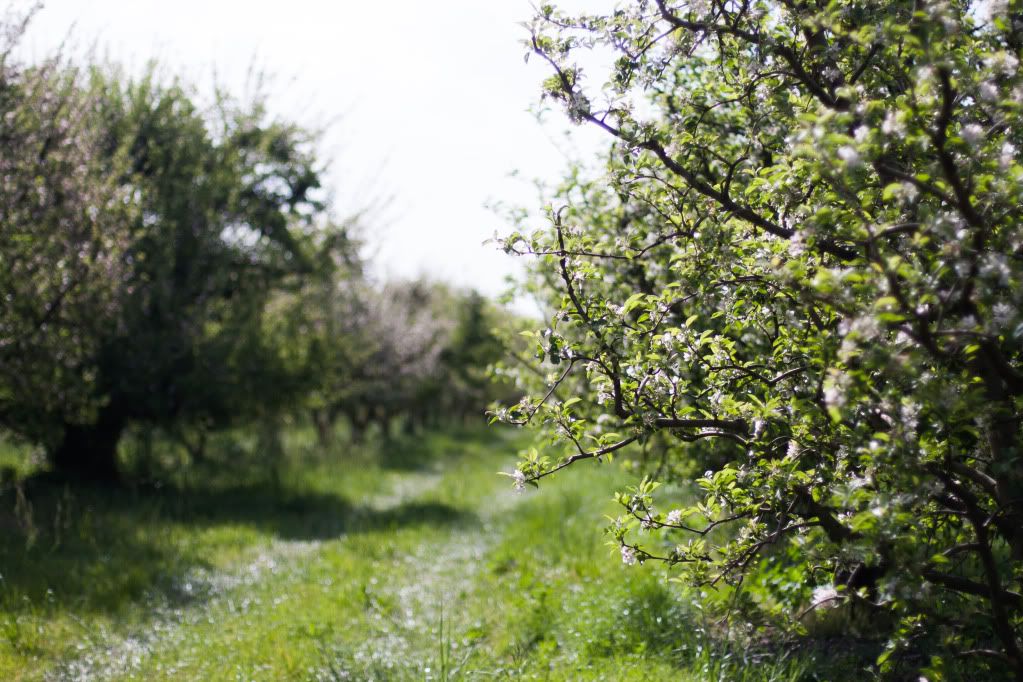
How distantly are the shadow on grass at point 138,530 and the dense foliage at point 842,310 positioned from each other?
4976 mm

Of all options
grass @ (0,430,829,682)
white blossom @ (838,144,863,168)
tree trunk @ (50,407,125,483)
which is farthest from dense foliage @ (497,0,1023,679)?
tree trunk @ (50,407,125,483)

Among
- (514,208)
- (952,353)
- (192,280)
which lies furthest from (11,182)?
(952,353)

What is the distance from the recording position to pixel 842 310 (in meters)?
3.33

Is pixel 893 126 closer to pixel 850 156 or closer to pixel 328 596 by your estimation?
pixel 850 156

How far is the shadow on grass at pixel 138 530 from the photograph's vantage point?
270 inches

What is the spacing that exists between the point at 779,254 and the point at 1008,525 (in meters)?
1.74

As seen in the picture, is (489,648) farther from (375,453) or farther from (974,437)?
(375,453)

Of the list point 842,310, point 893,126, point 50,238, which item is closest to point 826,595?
point 842,310

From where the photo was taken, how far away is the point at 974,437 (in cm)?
383

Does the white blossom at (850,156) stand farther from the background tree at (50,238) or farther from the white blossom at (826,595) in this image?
the background tree at (50,238)

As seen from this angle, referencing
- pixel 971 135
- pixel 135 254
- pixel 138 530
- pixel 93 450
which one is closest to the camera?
pixel 971 135

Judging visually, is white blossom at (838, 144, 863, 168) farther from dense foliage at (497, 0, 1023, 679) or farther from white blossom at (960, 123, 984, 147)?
white blossom at (960, 123, 984, 147)

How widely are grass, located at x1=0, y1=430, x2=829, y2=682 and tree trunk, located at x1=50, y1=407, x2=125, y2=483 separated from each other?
629 mm

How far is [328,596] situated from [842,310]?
18.6ft
